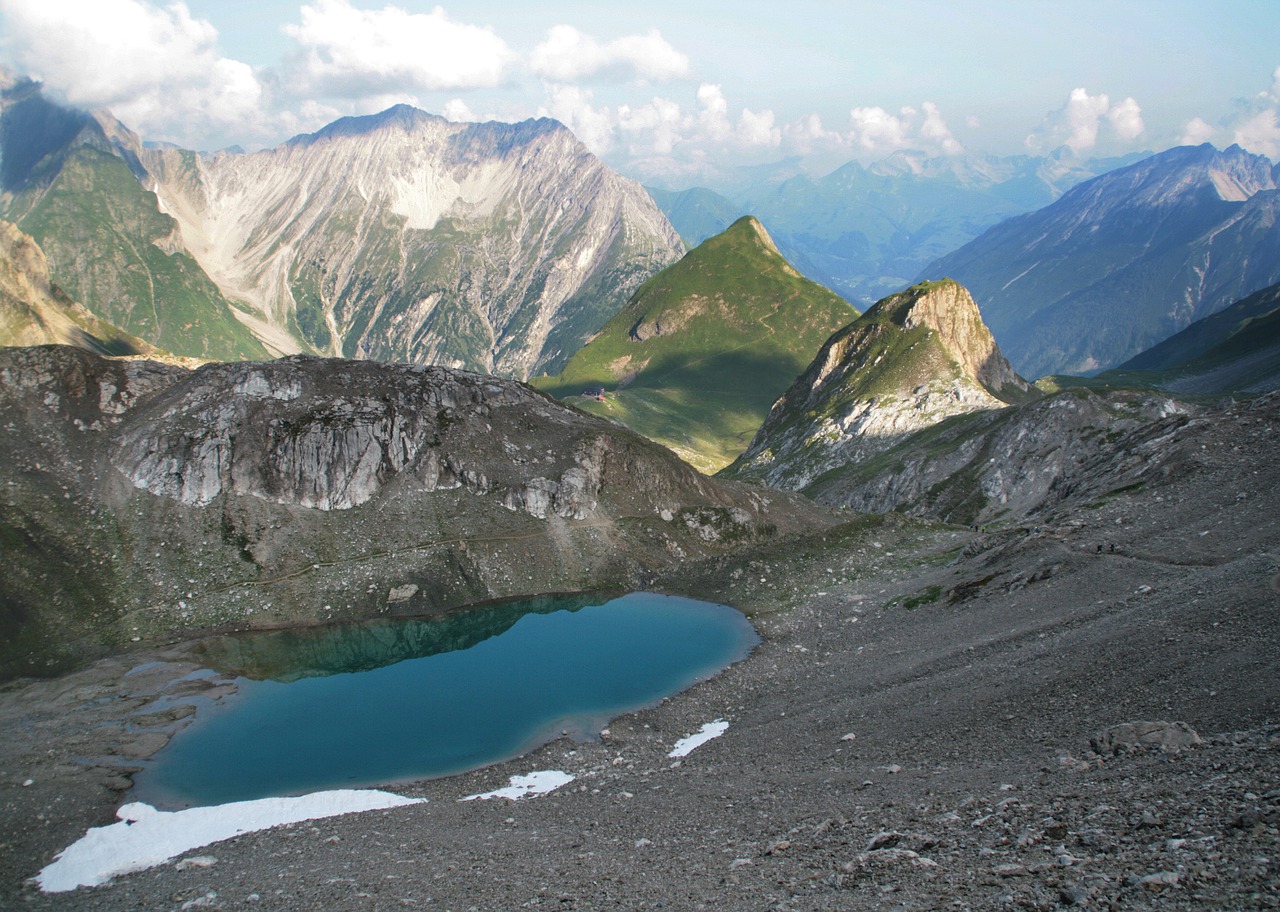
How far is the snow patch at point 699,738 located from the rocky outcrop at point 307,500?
113 feet

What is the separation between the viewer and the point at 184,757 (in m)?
54.2

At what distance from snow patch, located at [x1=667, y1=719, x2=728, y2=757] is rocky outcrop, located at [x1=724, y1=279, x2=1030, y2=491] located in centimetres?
9099

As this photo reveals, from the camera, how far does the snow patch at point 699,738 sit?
158 ft

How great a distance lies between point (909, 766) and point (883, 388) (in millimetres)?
121938

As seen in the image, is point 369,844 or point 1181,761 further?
point 369,844

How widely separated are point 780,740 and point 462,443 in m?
60.7

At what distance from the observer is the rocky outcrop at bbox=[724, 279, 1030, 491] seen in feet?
464

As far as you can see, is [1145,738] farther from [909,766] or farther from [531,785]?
[531,785]

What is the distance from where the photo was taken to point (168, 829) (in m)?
43.5

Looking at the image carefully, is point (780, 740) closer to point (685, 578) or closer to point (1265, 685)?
point (1265, 685)

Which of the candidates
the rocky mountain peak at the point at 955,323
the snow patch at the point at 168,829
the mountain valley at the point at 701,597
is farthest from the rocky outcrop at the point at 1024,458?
the snow patch at the point at 168,829

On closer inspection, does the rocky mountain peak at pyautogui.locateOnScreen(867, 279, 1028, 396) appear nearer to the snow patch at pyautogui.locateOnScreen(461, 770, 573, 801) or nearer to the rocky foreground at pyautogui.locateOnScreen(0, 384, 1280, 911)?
the rocky foreground at pyautogui.locateOnScreen(0, 384, 1280, 911)

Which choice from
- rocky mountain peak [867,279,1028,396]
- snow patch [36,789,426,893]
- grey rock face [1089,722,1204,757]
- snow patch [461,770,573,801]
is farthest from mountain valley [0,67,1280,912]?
rocky mountain peak [867,279,1028,396]

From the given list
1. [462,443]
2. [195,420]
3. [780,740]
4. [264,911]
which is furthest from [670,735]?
[195,420]
